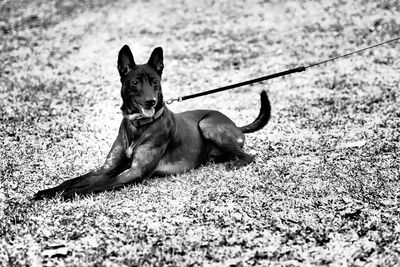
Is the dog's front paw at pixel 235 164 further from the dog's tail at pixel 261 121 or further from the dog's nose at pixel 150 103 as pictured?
the dog's nose at pixel 150 103

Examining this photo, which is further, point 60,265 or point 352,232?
point 352,232

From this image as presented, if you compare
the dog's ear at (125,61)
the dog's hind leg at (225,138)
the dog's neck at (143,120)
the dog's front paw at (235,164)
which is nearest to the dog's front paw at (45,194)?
the dog's neck at (143,120)

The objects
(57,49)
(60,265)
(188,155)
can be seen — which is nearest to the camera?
(60,265)

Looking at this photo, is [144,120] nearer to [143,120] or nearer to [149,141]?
[143,120]

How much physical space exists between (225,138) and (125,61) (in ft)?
5.07

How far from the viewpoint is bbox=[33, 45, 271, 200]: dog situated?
5.07m

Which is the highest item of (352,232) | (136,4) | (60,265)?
(136,4)

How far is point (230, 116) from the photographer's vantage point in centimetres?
838

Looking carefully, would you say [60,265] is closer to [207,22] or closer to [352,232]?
[352,232]

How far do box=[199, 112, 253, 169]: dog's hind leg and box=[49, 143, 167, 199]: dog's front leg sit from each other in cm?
75

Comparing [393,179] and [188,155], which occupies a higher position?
[188,155]

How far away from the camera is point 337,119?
7.88 m

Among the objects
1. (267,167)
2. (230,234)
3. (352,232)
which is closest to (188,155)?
(267,167)

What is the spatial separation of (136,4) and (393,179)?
11.8 metres
